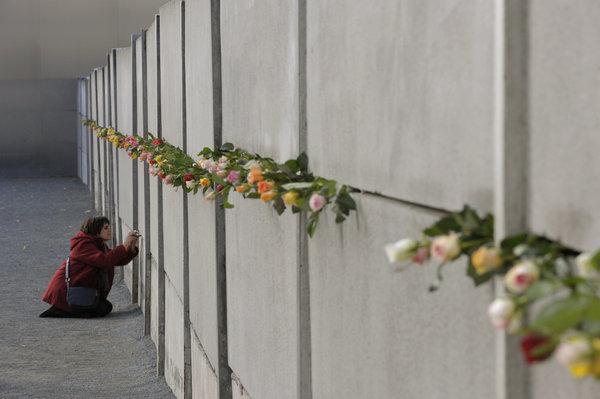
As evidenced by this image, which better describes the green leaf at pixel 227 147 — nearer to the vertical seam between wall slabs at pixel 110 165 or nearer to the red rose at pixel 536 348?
the red rose at pixel 536 348

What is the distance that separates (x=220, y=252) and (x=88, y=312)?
6.45m

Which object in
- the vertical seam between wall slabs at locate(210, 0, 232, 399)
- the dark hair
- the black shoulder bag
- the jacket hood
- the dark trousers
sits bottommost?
the dark trousers

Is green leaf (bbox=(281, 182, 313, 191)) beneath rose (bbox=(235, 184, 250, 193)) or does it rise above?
above

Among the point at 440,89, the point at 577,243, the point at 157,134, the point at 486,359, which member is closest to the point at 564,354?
the point at 577,243

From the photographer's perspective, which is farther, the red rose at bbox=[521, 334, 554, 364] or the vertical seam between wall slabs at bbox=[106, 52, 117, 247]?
the vertical seam between wall slabs at bbox=[106, 52, 117, 247]

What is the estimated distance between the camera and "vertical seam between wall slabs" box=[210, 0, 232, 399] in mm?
5492

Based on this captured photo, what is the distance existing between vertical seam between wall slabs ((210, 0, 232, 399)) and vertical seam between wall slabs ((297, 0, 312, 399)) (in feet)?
6.21

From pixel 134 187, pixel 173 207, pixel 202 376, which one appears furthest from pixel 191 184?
pixel 134 187

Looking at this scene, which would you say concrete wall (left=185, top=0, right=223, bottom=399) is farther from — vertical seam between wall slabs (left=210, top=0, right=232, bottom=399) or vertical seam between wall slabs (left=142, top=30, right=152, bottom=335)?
vertical seam between wall slabs (left=142, top=30, right=152, bottom=335)

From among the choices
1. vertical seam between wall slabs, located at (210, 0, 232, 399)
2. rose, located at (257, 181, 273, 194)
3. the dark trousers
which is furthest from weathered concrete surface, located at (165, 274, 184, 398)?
rose, located at (257, 181, 273, 194)

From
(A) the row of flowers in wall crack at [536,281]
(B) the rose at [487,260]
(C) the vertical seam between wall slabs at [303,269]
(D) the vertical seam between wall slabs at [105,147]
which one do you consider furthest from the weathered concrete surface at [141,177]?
(B) the rose at [487,260]

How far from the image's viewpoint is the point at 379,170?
2652 mm

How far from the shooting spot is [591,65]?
5.07ft

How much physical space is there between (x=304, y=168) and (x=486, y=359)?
1.58 metres
